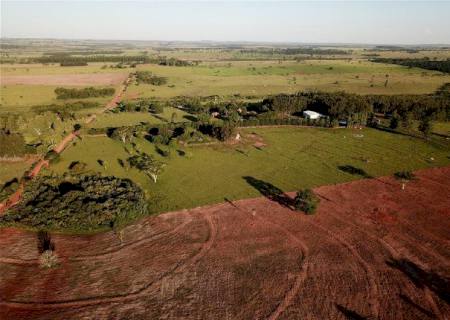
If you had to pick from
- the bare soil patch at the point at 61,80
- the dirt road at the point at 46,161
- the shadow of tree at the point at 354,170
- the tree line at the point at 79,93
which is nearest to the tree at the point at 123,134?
the dirt road at the point at 46,161

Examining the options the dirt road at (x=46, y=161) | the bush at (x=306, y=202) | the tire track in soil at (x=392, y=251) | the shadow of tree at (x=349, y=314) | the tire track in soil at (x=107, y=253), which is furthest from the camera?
the dirt road at (x=46, y=161)

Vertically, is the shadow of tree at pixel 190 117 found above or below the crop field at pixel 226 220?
above

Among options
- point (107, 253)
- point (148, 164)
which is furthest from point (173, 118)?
point (107, 253)

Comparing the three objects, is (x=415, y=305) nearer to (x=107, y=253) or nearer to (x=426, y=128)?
(x=107, y=253)

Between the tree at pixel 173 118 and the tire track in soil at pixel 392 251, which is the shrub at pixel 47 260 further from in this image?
the tree at pixel 173 118

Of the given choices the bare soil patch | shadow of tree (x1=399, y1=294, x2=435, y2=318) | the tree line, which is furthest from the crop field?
the bare soil patch

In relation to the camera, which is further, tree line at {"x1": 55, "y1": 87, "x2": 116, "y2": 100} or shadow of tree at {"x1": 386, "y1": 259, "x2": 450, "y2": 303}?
tree line at {"x1": 55, "y1": 87, "x2": 116, "y2": 100}

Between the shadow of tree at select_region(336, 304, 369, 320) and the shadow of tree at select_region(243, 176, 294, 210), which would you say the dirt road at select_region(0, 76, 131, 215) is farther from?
the shadow of tree at select_region(336, 304, 369, 320)
